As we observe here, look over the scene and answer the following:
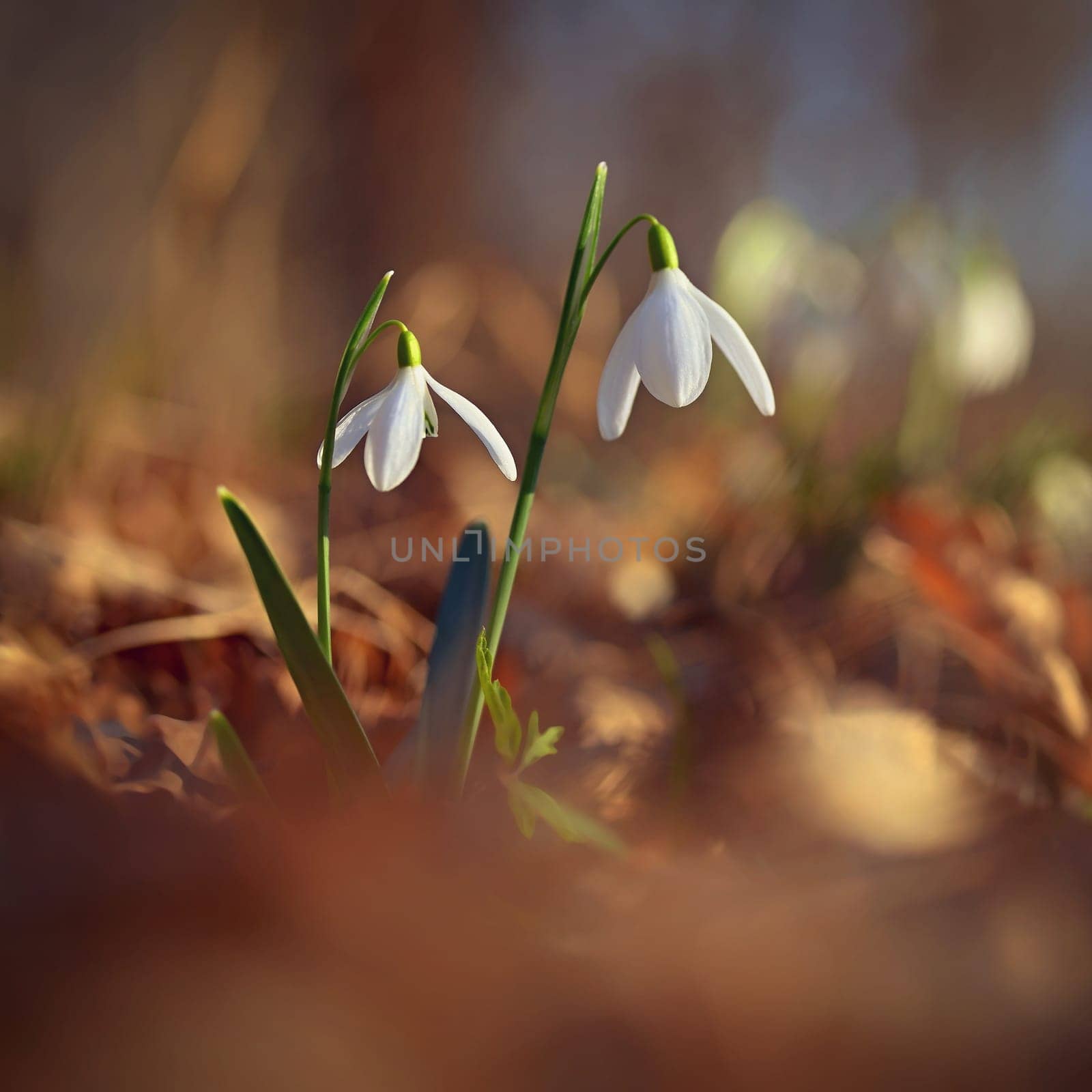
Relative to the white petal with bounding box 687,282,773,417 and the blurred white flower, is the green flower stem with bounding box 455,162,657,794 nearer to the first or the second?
the white petal with bounding box 687,282,773,417

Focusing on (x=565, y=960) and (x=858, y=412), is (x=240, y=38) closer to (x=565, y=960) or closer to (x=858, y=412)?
(x=858, y=412)

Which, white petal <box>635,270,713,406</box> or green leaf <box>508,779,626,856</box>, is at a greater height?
white petal <box>635,270,713,406</box>

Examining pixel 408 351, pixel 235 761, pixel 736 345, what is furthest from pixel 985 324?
pixel 235 761

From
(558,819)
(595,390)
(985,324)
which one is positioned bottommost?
(558,819)

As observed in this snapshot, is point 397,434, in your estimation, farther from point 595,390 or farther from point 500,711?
point 595,390

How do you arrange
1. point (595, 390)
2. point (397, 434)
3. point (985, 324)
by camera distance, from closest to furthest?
point (397, 434), point (985, 324), point (595, 390)

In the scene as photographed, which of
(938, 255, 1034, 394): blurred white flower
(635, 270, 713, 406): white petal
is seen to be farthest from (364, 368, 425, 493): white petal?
(938, 255, 1034, 394): blurred white flower

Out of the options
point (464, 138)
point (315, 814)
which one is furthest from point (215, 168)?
point (315, 814)

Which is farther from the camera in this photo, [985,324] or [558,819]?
[985,324]
